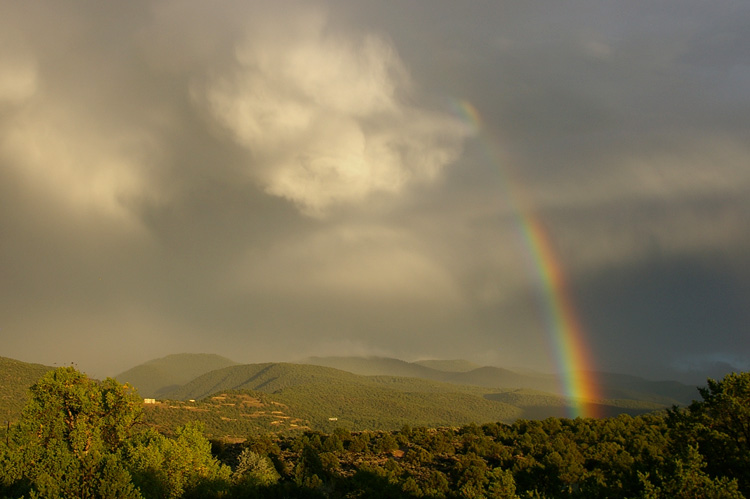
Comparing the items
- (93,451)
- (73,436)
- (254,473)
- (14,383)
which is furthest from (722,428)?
(14,383)

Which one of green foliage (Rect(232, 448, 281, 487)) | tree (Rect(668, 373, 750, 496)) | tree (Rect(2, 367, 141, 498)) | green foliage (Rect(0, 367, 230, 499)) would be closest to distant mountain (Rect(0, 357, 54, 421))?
tree (Rect(2, 367, 141, 498))

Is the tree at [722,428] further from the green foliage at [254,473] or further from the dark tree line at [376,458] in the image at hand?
the green foliage at [254,473]

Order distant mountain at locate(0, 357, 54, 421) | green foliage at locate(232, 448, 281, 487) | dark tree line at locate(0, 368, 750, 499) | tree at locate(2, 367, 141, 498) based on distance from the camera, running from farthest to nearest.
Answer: distant mountain at locate(0, 357, 54, 421)
green foliage at locate(232, 448, 281, 487)
tree at locate(2, 367, 141, 498)
dark tree line at locate(0, 368, 750, 499)

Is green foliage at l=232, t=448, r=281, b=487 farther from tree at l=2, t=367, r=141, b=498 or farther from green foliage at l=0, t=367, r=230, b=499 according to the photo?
tree at l=2, t=367, r=141, b=498

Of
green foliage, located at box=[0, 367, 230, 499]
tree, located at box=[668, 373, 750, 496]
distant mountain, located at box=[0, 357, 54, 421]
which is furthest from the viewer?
distant mountain, located at box=[0, 357, 54, 421]

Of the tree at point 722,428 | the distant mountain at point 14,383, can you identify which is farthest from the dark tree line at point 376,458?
the distant mountain at point 14,383

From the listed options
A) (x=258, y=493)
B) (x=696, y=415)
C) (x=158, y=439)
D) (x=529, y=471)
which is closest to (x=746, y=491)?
(x=696, y=415)

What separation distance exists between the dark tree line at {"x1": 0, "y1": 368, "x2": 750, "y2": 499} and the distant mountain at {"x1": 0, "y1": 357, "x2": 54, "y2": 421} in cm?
9823

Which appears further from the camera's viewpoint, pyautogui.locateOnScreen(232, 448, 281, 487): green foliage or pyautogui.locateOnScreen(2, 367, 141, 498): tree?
pyautogui.locateOnScreen(232, 448, 281, 487): green foliage

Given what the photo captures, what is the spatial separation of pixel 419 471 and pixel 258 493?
71.4 ft

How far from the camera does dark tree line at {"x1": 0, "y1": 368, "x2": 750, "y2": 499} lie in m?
29.4

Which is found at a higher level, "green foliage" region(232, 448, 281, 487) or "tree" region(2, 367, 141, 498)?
"tree" region(2, 367, 141, 498)

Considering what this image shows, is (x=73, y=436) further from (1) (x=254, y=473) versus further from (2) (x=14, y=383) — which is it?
(2) (x=14, y=383)

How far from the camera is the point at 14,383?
16325cm
